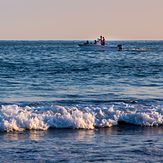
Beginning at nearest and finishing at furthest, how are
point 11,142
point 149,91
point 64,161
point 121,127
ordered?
point 64,161
point 11,142
point 121,127
point 149,91

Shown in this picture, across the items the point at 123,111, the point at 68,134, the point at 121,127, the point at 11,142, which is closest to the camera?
the point at 11,142

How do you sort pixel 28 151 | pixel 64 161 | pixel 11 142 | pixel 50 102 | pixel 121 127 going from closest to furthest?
1. pixel 64 161
2. pixel 28 151
3. pixel 11 142
4. pixel 121 127
5. pixel 50 102

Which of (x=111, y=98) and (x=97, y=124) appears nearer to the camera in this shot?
(x=97, y=124)

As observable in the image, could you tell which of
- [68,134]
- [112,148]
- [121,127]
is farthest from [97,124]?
[112,148]

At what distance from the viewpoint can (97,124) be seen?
34.8ft

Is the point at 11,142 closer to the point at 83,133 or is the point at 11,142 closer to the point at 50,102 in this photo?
the point at 83,133

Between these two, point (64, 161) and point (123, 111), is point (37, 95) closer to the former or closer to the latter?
point (123, 111)

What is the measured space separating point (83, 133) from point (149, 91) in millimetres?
9791

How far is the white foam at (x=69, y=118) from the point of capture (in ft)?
33.3

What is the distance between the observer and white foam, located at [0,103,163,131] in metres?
10.2

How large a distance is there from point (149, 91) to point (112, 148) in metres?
11.2

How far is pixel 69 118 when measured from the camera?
1059 cm

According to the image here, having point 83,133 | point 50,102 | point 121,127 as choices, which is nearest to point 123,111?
point 121,127

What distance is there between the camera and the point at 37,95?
17.0m
